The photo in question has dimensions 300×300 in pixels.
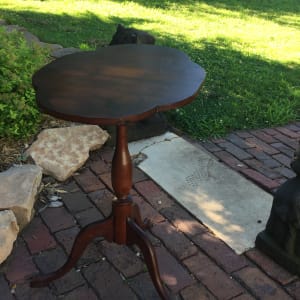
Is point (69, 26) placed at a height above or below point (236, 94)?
above

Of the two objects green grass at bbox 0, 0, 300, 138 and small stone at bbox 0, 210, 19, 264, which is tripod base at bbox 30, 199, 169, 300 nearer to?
small stone at bbox 0, 210, 19, 264

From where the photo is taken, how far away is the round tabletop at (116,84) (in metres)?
1.69

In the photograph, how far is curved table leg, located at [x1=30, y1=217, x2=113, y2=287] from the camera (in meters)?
2.23

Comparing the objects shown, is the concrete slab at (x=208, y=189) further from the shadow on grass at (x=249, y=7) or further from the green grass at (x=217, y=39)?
the shadow on grass at (x=249, y=7)

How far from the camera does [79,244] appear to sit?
224 cm

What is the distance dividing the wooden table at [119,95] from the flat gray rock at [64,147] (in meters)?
0.95

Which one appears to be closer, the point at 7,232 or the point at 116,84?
the point at 116,84

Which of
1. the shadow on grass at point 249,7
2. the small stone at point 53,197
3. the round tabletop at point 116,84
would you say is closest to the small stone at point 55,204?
the small stone at point 53,197

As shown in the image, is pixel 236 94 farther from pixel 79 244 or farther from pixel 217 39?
pixel 79 244

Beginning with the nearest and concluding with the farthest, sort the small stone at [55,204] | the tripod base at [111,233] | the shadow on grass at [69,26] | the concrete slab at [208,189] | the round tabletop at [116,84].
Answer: the round tabletop at [116,84], the tripod base at [111,233], the concrete slab at [208,189], the small stone at [55,204], the shadow on grass at [69,26]

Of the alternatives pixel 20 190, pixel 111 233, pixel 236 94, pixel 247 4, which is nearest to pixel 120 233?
pixel 111 233

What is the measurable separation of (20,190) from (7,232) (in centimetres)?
36

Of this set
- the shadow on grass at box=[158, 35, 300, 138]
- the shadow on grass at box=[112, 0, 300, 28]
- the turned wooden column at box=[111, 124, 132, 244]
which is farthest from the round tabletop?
the shadow on grass at box=[112, 0, 300, 28]

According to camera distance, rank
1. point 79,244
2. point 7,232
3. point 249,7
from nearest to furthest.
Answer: point 79,244, point 7,232, point 249,7
